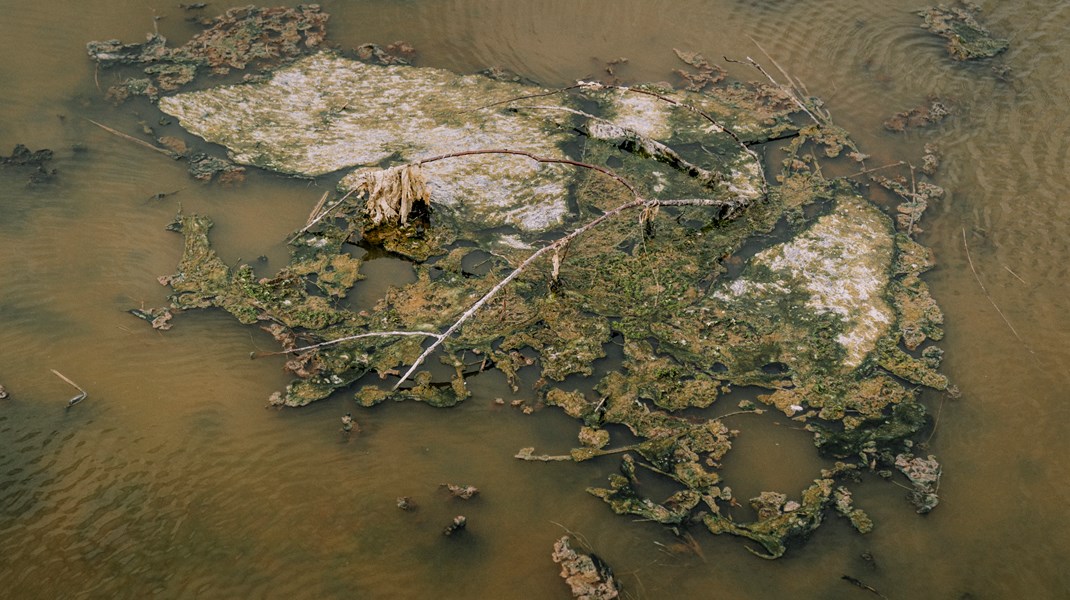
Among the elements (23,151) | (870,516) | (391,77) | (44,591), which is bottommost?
(44,591)

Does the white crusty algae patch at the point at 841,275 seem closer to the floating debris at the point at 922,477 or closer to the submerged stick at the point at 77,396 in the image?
the floating debris at the point at 922,477

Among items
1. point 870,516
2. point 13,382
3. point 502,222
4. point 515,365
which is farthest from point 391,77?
point 870,516

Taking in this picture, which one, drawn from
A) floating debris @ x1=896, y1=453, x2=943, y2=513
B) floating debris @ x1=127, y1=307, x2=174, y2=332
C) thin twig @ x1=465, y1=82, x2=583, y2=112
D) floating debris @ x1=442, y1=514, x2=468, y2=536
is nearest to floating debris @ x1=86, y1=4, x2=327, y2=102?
thin twig @ x1=465, y1=82, x2=583, y2=112

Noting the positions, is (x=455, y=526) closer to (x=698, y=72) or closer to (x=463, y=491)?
(x=463, y=491)

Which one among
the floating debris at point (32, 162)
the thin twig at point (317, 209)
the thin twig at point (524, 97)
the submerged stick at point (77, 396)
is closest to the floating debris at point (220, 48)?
the floating debris at point (32, 162)

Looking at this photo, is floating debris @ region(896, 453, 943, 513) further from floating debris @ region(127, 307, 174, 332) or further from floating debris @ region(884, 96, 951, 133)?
floating debris @ region(127, 307, 174, 332)

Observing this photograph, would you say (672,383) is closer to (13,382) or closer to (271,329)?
(271,329)

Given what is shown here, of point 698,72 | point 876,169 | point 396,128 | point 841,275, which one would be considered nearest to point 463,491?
point 841,275
